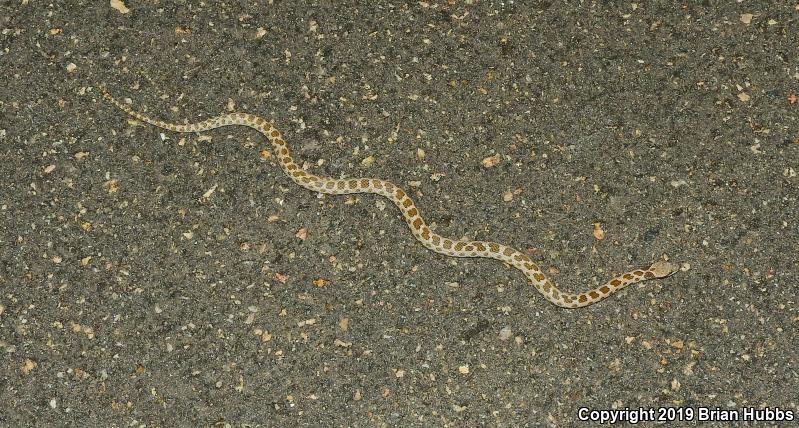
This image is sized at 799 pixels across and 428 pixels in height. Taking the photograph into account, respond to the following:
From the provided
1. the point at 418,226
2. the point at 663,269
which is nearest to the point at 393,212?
the point at 418,226

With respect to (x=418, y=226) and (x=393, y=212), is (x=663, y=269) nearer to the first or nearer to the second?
(x=418, y=226)

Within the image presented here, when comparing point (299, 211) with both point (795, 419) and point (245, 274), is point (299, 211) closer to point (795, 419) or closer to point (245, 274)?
point (245, 274)

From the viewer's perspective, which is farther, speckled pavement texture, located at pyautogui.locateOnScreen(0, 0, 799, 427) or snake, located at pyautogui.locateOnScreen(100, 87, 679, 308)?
snake, located at pyautogui.locateOnScreen(100, 87, 679, 308)

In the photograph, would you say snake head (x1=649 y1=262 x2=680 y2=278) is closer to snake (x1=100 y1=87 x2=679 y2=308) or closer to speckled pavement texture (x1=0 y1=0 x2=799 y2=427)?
snake (x1=100 y1=87 x2=679 y2=308)

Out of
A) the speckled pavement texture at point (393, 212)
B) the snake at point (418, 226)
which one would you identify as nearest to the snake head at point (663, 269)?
the snake at point (418, 226)

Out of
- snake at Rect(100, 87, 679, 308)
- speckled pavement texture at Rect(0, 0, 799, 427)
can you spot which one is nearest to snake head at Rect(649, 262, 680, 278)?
snake at Rect(100, 87, 679, 308)

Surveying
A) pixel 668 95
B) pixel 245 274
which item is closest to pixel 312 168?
pixel 245 274

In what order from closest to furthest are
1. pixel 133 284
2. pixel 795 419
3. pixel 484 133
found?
pixel 795 419, pixel 133 284, pixel 484 133
